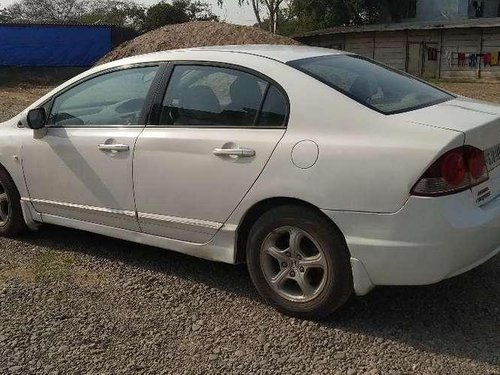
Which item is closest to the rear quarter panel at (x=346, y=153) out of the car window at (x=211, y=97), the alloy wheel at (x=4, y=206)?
the car window at (x=211, y=97)

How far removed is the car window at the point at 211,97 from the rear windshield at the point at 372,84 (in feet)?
1.08

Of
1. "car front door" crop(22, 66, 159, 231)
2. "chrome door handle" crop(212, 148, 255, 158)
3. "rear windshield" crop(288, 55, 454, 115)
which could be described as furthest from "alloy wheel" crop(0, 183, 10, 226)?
"rear windshield" crop(288, 55, 454, 115)

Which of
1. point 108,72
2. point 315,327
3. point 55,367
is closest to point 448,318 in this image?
point 315,327

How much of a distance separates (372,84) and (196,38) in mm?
22002

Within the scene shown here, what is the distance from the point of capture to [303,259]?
131 inches

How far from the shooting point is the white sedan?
2.97 meters

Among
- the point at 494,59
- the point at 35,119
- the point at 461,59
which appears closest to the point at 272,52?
the point at 35,119

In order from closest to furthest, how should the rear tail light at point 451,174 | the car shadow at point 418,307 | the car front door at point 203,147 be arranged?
1. the rear tail light at point 451,174
2. the car shadow at point 418,307
3. the car front door at point 203,147

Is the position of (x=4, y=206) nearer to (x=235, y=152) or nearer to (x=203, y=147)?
(x=203, y=147)

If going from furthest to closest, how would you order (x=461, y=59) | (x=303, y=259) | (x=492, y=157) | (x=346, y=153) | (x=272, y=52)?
(x=461, y=59) → (x=272, y=52) → (x=303, y=259) → (x=492, y=157) → (x=346, y=153)

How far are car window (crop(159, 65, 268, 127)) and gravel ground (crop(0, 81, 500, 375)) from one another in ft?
3.75

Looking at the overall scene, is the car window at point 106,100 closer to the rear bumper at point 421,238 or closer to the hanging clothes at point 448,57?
the rear bumper at point 421,238

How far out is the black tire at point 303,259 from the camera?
3.18 m

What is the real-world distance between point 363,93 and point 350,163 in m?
0.56
